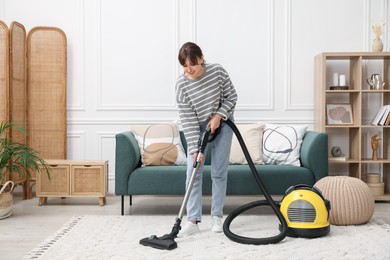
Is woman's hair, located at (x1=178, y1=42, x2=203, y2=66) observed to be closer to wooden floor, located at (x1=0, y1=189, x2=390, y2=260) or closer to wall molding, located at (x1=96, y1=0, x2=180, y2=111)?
wooden floor, located at (x1=0, y1=189, x2=390, y2=260)

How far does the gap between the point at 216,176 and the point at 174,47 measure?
6.69 feet

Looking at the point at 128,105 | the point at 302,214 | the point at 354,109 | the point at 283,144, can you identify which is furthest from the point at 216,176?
the point at 354,109

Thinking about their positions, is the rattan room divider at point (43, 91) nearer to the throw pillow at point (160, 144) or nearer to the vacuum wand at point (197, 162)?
the throw pillow at point (160, 144)

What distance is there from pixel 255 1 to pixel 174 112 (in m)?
1.36

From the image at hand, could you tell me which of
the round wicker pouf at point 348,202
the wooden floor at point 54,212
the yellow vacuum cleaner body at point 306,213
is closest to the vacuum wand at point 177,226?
the yellow vacuum cleaner body at point 306,213

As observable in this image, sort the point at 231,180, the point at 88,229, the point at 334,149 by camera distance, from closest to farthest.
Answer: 1. the point at 88,229
2. the point at 231,180
3. the point at 334,149

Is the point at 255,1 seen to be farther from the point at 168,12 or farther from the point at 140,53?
the point at 140,53

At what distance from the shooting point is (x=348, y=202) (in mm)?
3508

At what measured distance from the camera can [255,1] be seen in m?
5.00

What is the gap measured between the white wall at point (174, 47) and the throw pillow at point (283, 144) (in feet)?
2.00

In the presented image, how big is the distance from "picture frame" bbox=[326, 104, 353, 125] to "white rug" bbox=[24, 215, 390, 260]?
4.28 ft

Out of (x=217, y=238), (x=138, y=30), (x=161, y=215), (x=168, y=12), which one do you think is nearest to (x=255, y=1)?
(x=168, y=12)

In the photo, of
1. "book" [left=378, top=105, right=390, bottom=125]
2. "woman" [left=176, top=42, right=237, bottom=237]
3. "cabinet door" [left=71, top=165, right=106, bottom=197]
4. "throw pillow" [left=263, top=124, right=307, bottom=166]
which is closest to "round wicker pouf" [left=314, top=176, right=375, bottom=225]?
"throw pillow" [left=263, top=124, right=307, bottom=166]

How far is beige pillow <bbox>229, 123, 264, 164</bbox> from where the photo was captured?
4297mm
